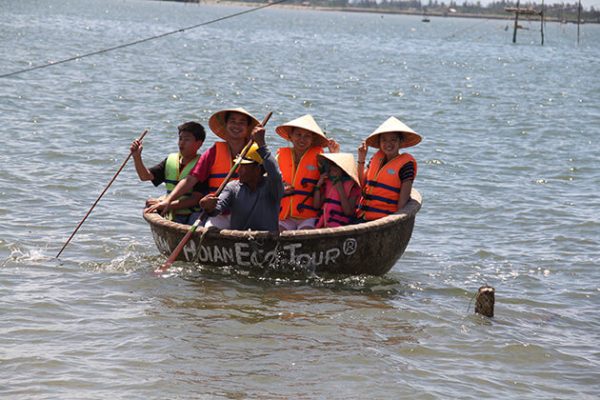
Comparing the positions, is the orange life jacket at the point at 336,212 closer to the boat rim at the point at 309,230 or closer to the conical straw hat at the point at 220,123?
the boat rim at the point at 309,230

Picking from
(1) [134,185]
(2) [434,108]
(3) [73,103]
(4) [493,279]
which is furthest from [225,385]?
(2) [434,108]

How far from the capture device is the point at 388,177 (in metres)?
8.39

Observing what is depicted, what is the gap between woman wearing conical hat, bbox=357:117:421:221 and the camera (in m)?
8.37

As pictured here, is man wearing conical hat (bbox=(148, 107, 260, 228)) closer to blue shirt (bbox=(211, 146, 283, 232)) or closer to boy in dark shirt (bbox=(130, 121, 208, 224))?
boy in dark shirt (bbox=(130, 121, 208, 224))

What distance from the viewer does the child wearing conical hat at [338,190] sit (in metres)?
8.20

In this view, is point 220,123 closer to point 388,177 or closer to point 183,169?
point 183,169

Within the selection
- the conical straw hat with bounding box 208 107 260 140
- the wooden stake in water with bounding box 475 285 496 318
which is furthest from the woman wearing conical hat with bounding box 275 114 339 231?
the wooden stake in water with bounding box 475 285 496 318

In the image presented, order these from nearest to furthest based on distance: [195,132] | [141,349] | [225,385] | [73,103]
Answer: [225,385] < [141,349] < [195,132] < [73,103]

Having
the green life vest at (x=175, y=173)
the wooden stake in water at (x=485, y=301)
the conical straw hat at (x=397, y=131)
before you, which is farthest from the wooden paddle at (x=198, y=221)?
the wooden stake in water at (x=485, y=301)

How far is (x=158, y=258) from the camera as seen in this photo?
9.00 meters

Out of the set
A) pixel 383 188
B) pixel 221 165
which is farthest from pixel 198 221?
pixel 383 188

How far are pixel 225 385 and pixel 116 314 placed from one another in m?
1.55

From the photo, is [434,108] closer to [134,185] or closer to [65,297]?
[134,185]

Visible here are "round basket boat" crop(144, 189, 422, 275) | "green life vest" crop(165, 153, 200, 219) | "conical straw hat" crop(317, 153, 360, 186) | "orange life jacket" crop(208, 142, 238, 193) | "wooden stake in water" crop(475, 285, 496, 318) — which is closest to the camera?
"wooden stake in water" crop(475, 285, 496, 318)
